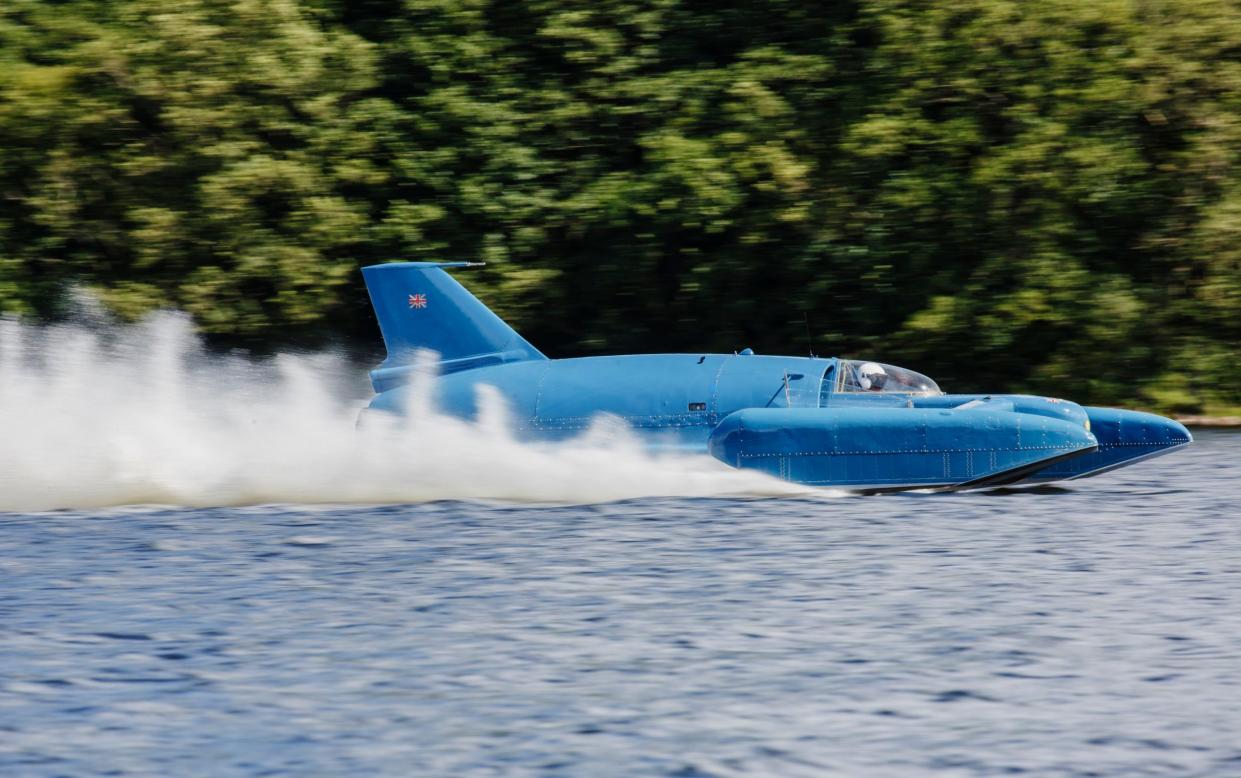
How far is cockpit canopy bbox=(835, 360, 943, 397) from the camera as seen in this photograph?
51.8 feet

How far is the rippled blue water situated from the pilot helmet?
1566mm

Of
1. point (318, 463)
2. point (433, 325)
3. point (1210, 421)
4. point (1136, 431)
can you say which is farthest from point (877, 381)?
point (1210, 421)

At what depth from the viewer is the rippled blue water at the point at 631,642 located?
25.3ft

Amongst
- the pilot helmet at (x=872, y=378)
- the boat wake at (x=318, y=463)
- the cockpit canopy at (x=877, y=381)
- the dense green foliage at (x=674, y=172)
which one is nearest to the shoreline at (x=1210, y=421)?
the dense green foliage at (x=674, y=172)

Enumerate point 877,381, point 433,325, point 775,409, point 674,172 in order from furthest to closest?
point 674,172 → point 433,325 → point 877,381 → point 775,409

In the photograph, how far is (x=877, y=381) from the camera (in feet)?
51.9

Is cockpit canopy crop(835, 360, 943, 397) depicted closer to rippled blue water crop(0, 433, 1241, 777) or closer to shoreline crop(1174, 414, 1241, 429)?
rippled blue water crop(0, 433, 1241, 777)

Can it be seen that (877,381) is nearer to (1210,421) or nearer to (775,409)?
(775,409)

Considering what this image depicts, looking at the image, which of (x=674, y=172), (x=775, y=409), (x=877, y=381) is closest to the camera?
(x=775, y=409)

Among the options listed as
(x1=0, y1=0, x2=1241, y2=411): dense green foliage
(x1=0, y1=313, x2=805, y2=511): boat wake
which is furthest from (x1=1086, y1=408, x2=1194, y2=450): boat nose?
(x1=0, y1=0, x2=1241, y2=411): dense green foliage

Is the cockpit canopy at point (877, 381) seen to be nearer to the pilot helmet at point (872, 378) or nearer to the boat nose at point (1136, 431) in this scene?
the pilot helmet at point (872, 378)

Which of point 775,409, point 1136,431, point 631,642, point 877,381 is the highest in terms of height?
point 877,381

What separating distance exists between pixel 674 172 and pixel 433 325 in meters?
8.60

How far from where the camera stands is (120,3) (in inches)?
1030
